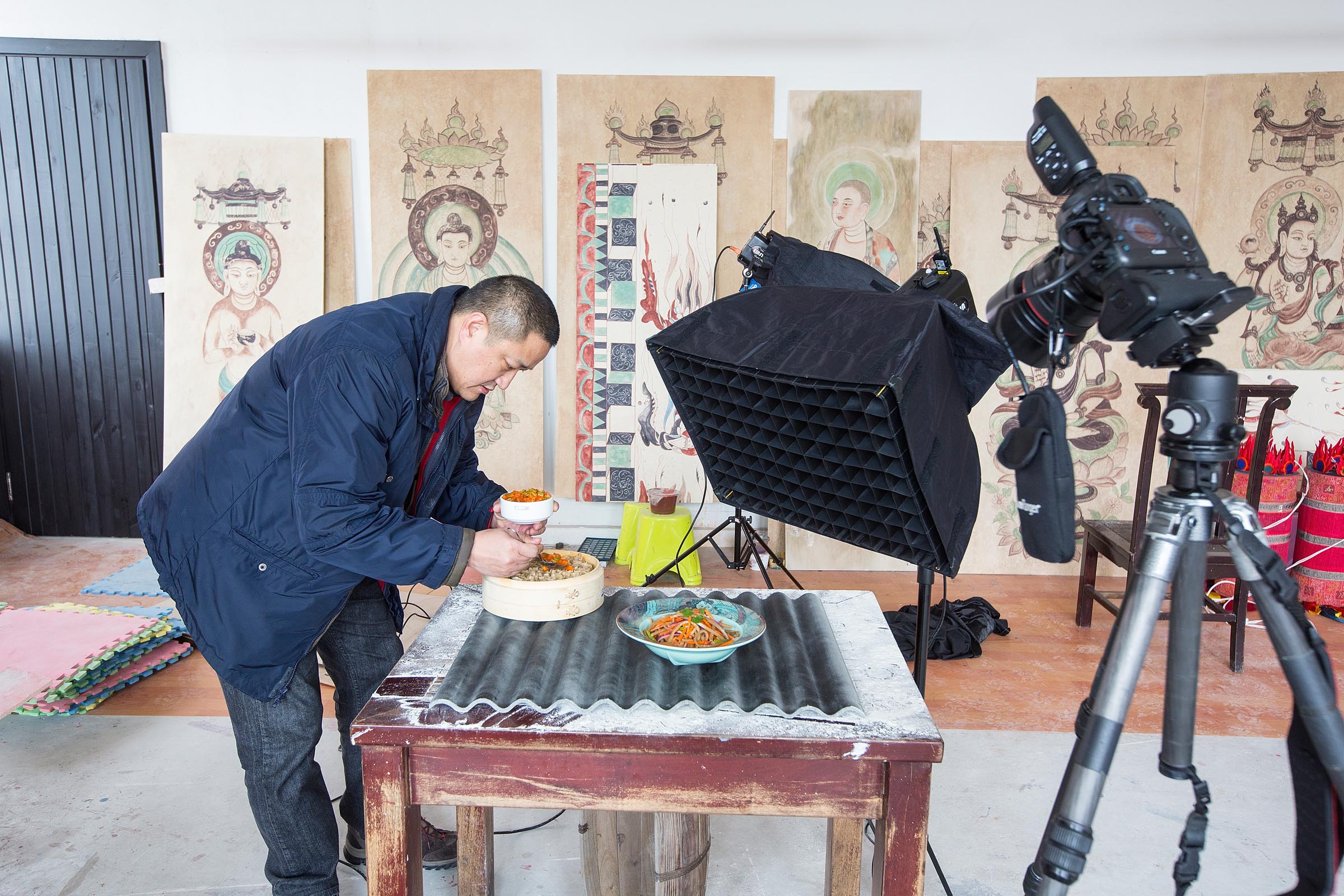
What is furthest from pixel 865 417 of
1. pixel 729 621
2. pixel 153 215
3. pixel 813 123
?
pixel 153 215

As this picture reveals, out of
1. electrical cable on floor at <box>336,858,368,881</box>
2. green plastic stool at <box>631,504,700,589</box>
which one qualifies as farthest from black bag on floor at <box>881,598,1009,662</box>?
electrical cable on floor at <box>336,858,368,881</box>

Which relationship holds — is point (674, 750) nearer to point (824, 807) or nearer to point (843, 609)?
point (824, 807)

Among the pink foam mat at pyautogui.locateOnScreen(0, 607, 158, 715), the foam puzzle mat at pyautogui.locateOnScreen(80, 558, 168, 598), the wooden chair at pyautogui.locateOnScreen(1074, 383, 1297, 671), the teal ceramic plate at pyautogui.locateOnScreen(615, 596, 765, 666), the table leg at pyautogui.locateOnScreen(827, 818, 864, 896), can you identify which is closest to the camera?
the teal ceramic plate at pyautogui.locateOnScreen(615, 596, 765, 666)

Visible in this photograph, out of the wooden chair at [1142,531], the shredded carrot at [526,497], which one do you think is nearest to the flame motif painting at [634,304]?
the wooden chair at [1142,531]

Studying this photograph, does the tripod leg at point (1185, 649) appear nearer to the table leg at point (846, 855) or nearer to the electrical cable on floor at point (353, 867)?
the table leg at point (846, 855)

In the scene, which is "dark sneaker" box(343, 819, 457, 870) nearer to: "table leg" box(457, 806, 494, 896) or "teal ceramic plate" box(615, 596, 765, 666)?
"table leg" box(457, 806, 494, 896)

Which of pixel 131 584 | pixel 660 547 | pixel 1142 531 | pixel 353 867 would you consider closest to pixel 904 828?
pixel 353 867

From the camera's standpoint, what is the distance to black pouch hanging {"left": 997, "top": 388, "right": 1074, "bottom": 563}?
0.99 meters

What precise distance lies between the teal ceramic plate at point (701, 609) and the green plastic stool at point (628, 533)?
2305 mm

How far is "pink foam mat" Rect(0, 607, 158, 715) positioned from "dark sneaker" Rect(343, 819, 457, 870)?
1.09 m

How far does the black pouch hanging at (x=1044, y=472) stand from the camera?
0.99 m

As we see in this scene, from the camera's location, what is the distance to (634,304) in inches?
164

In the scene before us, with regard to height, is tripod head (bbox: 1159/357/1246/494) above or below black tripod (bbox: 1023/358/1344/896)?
above

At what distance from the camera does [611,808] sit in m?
1.29
